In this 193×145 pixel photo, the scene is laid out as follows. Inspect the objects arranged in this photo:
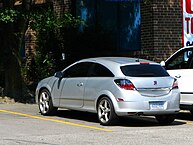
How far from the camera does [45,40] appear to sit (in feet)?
72.0

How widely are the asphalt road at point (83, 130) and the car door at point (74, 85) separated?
1.53 ft

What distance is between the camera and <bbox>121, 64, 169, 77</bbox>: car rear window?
11985 millimetres

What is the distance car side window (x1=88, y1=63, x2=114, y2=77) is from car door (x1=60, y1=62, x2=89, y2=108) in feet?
0.71

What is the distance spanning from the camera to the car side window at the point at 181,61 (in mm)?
13234

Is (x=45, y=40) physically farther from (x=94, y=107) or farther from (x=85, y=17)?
(x=94, y=107)

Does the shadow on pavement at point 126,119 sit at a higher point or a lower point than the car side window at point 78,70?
lower

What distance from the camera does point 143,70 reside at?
12.1 m

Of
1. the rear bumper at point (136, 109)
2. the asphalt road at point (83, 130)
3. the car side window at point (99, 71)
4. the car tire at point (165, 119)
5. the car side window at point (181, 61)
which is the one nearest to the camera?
the asphalt road at point (83, 130)

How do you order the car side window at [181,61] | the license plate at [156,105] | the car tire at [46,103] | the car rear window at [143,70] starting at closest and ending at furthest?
the license plate at [156,105] → the car rear window at [143,70] → the car side window at [181,61] → the car tire at [46,103]

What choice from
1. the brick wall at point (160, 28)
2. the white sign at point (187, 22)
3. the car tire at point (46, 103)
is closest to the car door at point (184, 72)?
the car tire at point (46, 103)

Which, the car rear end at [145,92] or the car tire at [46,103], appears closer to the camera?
the car rear end at [145,92]

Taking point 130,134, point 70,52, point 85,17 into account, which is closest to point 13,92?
point 70,52

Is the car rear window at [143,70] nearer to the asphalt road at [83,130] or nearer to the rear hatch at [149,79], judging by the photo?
the rear hatch at [149,79]

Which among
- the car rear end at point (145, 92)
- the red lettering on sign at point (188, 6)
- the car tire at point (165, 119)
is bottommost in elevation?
the car tire at point (165, 119)
